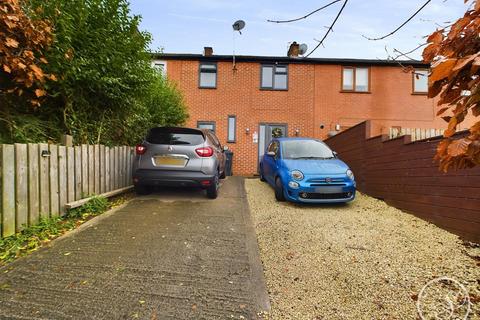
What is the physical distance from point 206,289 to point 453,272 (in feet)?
8.74

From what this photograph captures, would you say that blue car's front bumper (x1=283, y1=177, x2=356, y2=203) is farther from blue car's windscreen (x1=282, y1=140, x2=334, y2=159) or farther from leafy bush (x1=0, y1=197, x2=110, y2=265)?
leafy bush (x1=0, y1=197, x2=110, y2=265)

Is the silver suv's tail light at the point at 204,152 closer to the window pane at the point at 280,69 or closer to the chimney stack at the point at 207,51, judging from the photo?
the window pane at the point at 280,69

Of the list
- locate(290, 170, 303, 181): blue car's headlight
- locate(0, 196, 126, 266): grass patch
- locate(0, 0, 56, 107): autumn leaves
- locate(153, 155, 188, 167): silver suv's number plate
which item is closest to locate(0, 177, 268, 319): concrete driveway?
locate(0, 196, 126, 266): grass patch

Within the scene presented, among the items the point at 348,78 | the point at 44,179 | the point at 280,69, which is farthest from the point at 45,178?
the point at 348,78

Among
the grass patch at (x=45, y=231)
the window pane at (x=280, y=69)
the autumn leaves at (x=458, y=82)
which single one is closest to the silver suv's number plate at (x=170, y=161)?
the grass patch at (x=45, y=231)

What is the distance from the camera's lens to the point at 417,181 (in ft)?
17.3

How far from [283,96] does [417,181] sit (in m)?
9.26

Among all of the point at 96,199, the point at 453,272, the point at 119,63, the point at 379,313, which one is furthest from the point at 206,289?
the point at 119,63

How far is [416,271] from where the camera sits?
318 cm

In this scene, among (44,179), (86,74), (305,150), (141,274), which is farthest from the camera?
(305,150)

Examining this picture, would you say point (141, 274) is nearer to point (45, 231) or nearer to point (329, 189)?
point (45, 231)

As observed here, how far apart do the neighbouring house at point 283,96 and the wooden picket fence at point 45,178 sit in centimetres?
816

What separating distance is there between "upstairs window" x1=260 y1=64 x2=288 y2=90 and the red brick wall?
24 centimetres

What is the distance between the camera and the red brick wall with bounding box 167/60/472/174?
44.6 feet
